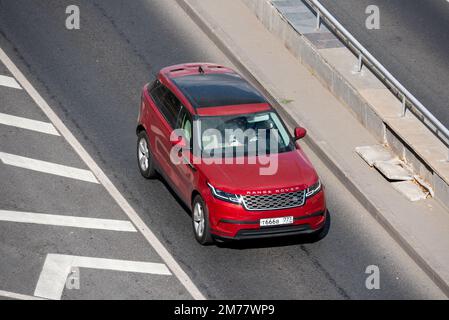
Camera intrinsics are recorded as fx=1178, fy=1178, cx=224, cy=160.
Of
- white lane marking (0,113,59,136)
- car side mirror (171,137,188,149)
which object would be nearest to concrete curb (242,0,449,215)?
car side mirror (171,137,188,149)

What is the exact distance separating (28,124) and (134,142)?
212 centimetres

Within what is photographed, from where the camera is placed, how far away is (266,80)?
2495 cm

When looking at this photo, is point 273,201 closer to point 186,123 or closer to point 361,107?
point 186,123

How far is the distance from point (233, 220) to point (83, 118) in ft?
18.8

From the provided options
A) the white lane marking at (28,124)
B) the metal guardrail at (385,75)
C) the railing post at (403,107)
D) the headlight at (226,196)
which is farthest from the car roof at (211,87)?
the railing post at (403,107)

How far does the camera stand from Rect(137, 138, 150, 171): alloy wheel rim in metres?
21.5

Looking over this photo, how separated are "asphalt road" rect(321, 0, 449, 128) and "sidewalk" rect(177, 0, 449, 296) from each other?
1.74 m

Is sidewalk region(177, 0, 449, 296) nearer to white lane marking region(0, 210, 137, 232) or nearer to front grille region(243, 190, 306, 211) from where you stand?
front grille region(243, 190, 306, 211)

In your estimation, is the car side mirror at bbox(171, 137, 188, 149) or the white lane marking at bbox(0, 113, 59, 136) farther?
the white lane marking at bbox(0, 113, 59, 136)

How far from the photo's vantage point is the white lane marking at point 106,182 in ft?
61.2

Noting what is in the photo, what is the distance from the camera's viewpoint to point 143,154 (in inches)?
853

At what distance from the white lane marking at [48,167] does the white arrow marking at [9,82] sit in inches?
116

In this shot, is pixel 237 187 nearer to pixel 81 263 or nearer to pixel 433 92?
pixel 81 263

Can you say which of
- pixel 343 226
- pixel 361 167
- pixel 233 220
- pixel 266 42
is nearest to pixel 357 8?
pixel 266 42
